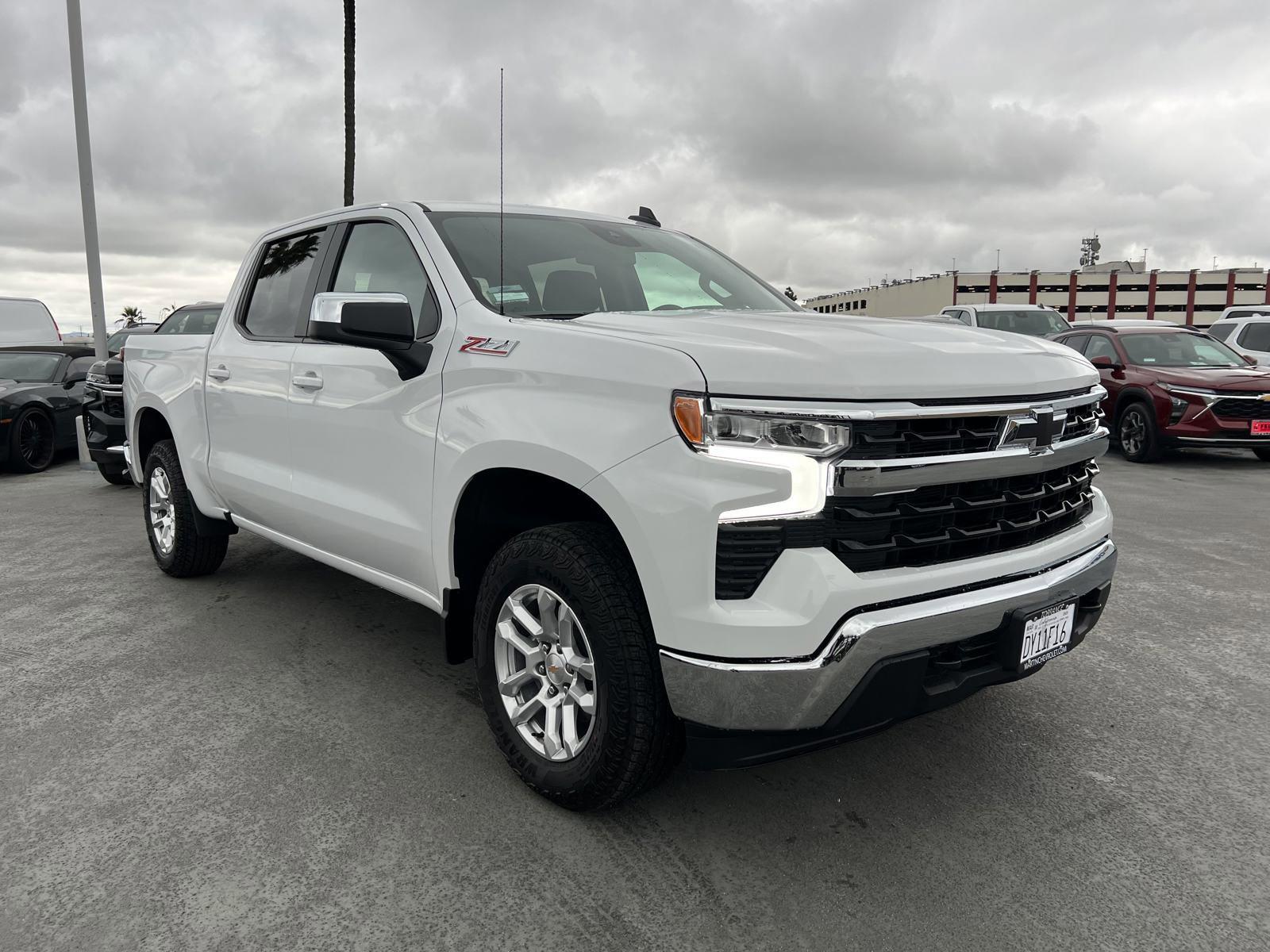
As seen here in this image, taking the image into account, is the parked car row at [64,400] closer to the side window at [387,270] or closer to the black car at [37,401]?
the black car at [37,401]

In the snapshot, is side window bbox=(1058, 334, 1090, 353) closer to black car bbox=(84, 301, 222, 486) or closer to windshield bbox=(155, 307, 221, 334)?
black car bbox=(84, 301, 222, 486)

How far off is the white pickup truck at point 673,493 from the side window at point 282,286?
435mm

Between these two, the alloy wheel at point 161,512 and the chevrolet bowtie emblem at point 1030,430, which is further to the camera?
the alloy wheel at point 161,512

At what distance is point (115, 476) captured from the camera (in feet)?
30.2

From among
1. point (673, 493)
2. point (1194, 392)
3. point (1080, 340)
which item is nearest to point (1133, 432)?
point (1194, 392)

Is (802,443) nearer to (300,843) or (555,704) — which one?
(555,704)

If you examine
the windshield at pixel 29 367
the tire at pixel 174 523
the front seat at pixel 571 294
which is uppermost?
the front seat at pixel 571 294

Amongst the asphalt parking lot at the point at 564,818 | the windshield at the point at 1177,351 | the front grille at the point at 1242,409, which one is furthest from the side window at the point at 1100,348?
the asphalt parking lot at the point at 564,818

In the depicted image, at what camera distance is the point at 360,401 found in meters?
3.38

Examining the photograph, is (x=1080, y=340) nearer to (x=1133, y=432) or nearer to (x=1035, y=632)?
(x=1133, y=432)

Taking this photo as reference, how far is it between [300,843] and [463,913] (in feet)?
1.94

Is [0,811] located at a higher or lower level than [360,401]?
lower

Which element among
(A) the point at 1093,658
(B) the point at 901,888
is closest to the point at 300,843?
(B) the point at 901,888

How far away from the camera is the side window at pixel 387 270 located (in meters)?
3.21
